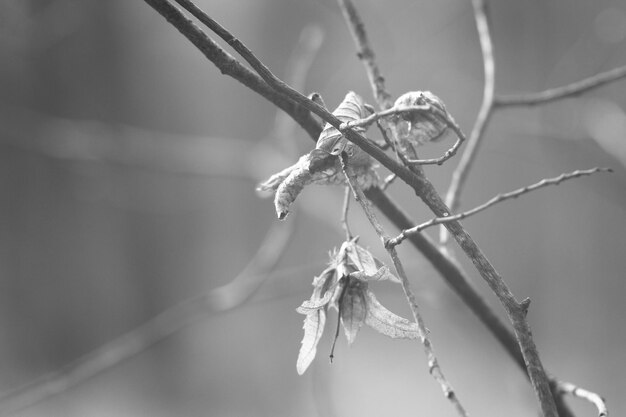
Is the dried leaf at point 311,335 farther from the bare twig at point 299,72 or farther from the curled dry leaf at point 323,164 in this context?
the bare twig at point 299,72

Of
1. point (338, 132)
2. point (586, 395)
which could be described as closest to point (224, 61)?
point (338, 132)

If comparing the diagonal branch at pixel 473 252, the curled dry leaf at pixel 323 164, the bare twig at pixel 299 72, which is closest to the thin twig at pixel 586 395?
the diagonal branch at pixel 473 252

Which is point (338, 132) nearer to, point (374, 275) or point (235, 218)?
point (374, 275)

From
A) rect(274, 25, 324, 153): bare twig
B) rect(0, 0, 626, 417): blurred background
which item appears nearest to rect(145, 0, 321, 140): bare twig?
rect(274, 25, 324, 153): bare twig

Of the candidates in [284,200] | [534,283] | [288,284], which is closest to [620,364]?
[534,283]

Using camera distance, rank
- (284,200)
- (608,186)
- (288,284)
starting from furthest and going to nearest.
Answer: (608,186) < (288,284) < (284,200)

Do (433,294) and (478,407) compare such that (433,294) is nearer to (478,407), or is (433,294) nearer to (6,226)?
(478,407)

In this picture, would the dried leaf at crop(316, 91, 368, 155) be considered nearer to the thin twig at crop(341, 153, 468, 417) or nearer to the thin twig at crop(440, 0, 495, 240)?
the thin twig at crop(341, 153, 468, 417)
